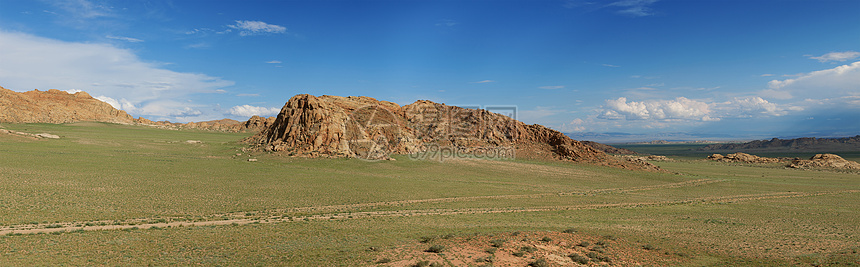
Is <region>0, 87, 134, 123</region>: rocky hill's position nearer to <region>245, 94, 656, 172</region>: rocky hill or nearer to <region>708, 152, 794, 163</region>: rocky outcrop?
<region>245, 94, 656, 172</region>: rocky hill

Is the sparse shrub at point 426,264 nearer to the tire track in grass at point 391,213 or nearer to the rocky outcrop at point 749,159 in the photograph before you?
the tire track in grass at point 391,213

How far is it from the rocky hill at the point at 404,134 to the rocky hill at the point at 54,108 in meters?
73.5

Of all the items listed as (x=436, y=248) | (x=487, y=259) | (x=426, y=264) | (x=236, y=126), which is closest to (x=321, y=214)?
(x=436, y=248)

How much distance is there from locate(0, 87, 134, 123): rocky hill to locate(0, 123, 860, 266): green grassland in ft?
214

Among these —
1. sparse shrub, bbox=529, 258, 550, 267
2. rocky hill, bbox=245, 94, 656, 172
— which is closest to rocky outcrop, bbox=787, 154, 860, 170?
rocky hill, bbox=245, 94, 656, 172

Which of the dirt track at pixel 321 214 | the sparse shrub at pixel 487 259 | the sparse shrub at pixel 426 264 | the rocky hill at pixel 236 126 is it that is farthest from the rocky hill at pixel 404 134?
the rocky hill at pixel 236 126

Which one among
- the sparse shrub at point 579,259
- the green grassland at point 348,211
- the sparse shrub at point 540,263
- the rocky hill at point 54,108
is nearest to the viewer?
the sparse shrub at point 540,263

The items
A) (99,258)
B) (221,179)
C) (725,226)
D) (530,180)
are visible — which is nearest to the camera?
(99,258)

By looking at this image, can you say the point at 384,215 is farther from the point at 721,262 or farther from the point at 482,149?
the point at 482,149

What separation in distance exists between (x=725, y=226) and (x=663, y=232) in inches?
257

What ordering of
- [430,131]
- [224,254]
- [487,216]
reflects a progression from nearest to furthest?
[224,254], [487,216], [430,131]

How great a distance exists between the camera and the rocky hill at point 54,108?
102 metres

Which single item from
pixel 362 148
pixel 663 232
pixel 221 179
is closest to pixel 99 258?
pixel 221 179

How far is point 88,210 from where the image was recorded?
2500cm
